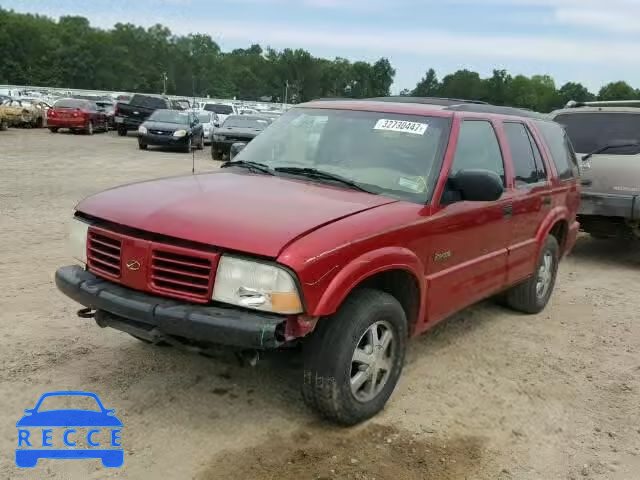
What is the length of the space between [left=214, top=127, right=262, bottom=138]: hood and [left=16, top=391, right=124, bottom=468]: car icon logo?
16.5 meters

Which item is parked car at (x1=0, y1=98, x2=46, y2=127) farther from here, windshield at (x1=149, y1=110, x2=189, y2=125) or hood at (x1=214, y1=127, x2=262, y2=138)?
hood at (x1=214, y1=127, x2=262, y2=138)

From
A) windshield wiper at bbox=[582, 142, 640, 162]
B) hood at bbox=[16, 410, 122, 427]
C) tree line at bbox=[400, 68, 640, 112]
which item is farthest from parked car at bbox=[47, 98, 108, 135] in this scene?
tree line at bbox=[400, 68, 640, 112]

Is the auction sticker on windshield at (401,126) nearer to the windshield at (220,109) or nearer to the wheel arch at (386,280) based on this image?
the wheel arch at (386,280)

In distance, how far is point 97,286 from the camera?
3635mm

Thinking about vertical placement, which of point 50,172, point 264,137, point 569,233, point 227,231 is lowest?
point 50,172

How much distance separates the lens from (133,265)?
3504 millimetres

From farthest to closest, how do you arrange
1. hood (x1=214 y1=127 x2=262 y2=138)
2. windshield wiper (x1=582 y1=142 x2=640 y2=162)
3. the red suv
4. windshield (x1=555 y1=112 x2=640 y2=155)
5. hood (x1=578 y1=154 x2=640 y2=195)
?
hood (x1=214 y1=127 x2=262 y2=138), windshield (x1=555 y1=112 x2=640 y2=155), windshield wiper (x1=582 y1=142 x2=640 y2=162), hood (x1=578 y1=154 x2=640 y2=195), the red suv

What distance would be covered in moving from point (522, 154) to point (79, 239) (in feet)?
11.7

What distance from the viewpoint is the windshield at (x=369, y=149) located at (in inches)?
166

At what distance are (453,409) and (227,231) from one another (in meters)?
1.88

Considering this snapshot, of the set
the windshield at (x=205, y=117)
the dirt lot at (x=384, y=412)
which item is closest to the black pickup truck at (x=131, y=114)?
the windshield at (x=205, y=117)

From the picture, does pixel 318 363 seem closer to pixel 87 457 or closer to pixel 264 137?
pixel 87 457

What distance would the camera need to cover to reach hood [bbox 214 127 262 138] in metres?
19.9

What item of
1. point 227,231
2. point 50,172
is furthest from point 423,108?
point 50,172
